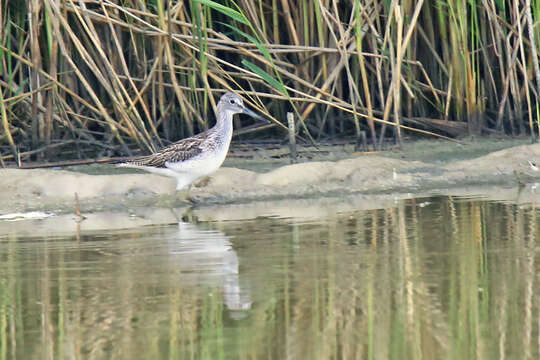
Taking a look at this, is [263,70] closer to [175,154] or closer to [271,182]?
[271,182]

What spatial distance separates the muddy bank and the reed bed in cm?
64

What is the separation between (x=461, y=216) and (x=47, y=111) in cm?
379

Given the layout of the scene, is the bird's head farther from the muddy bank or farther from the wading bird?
the muddy bank

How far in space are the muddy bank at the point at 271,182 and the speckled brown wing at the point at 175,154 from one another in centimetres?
15

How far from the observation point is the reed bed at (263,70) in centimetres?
814

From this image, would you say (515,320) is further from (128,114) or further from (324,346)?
(128,114)

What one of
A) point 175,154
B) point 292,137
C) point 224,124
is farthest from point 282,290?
point 292,137

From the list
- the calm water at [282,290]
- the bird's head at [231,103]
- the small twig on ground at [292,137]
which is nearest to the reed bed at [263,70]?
the small twig on ground at [292,137]

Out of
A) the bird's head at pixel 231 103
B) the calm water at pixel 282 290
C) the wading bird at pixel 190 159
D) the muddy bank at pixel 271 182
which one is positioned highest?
the bird's head at pixel 231 103

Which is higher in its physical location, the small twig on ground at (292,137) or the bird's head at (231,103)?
the bird's head at (231,103)

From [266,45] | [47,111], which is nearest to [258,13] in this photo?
[266,45]

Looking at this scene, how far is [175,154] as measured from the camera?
7.43m

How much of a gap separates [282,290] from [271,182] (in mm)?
3374

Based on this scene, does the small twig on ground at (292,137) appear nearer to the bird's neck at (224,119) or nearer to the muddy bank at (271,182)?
the muddy bank at (271,182)
